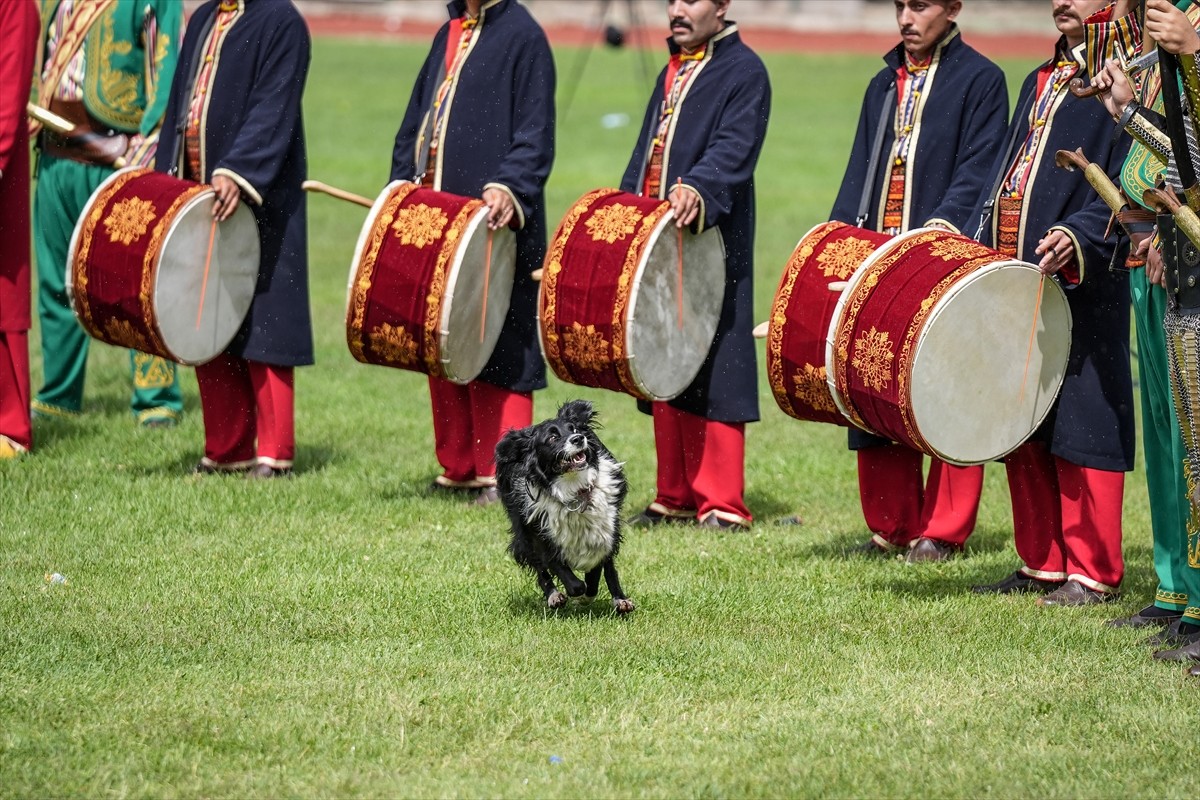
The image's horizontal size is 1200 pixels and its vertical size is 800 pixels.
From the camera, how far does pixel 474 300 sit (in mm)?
7625

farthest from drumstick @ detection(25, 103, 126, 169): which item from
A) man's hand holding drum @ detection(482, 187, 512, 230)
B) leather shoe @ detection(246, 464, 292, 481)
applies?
man's hand holding drum @ detection(482, 187, 512, 230)

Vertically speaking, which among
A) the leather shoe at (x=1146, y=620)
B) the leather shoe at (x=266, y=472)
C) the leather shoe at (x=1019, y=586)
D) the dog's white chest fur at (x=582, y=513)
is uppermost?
the dog's white chest fur at (x=582, y=513)

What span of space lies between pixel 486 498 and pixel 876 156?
98.1 inches

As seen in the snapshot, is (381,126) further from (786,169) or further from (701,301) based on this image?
(701,301)

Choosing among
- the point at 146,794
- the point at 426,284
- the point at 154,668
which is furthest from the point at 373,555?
the point at 146,794

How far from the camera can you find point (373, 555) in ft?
23.6

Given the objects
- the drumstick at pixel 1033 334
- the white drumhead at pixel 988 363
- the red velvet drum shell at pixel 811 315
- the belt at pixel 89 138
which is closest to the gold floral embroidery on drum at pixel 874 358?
the white drumhead at pixel 988 363

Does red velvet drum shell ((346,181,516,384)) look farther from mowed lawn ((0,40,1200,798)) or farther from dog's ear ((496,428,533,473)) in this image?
dog's ear ((496,428,533,473))

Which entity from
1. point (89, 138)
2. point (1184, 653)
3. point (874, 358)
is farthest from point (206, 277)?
point (1184, 653)

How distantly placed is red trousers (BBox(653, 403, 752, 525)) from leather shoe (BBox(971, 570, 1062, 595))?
142cm

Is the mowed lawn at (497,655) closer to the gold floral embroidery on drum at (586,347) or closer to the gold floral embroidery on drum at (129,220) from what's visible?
the gold floral embroidery on drum at (586,347)

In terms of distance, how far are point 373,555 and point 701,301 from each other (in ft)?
5.70

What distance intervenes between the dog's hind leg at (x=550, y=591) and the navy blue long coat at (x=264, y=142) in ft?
8.65

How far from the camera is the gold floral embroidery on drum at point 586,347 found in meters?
7.01
